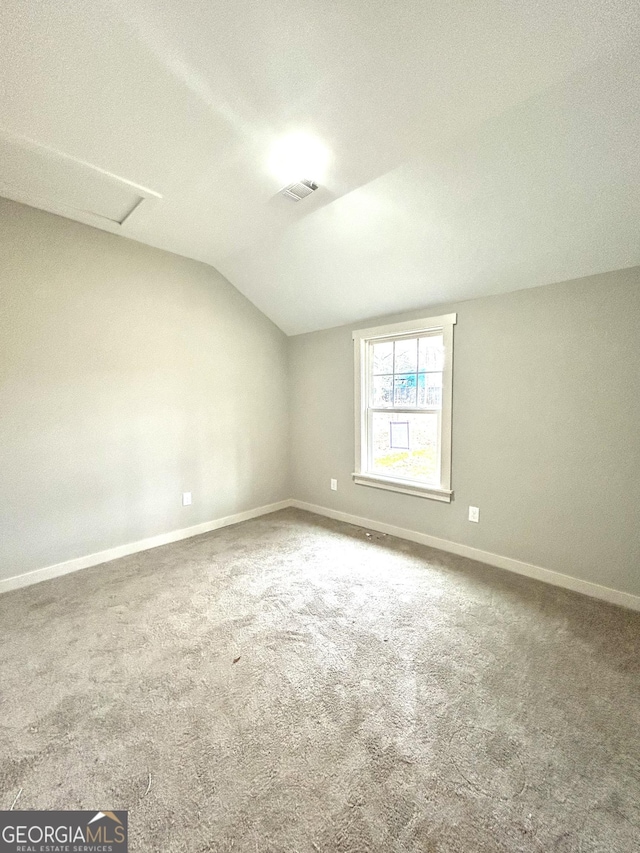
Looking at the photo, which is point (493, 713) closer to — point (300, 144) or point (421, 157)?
point (421, 157)

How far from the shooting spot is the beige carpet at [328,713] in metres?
1.03

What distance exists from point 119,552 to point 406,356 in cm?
309

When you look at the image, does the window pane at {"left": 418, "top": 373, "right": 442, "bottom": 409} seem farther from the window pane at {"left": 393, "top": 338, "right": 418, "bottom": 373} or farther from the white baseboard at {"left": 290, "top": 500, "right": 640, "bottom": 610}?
the white baseboard at {"left": 290, "top": 500, "right": 640, "bottom": 610}

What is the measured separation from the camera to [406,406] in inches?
126

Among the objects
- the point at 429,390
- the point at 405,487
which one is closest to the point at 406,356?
the point at 429,390

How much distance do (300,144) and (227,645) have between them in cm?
264

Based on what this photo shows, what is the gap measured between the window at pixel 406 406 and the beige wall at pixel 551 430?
0.10 m

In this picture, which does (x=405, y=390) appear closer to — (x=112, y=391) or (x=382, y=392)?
(x=382, y=392)

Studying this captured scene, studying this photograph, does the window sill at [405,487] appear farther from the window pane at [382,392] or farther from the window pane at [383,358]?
the window pane at [383,358]

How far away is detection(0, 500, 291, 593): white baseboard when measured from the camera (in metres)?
2.40

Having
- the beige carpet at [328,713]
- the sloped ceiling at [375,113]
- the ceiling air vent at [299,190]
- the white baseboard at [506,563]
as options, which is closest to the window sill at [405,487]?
the white baseboard at [506,563]

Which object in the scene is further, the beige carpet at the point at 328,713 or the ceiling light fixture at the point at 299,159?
the ceiling light fixture at the point at 299,159

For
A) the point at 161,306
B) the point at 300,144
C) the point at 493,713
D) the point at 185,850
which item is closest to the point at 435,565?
the point at 493,713

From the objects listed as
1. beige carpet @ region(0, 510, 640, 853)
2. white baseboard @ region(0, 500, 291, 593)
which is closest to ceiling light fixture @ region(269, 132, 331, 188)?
beige carpet @ region(0, 510, 640, 853)
